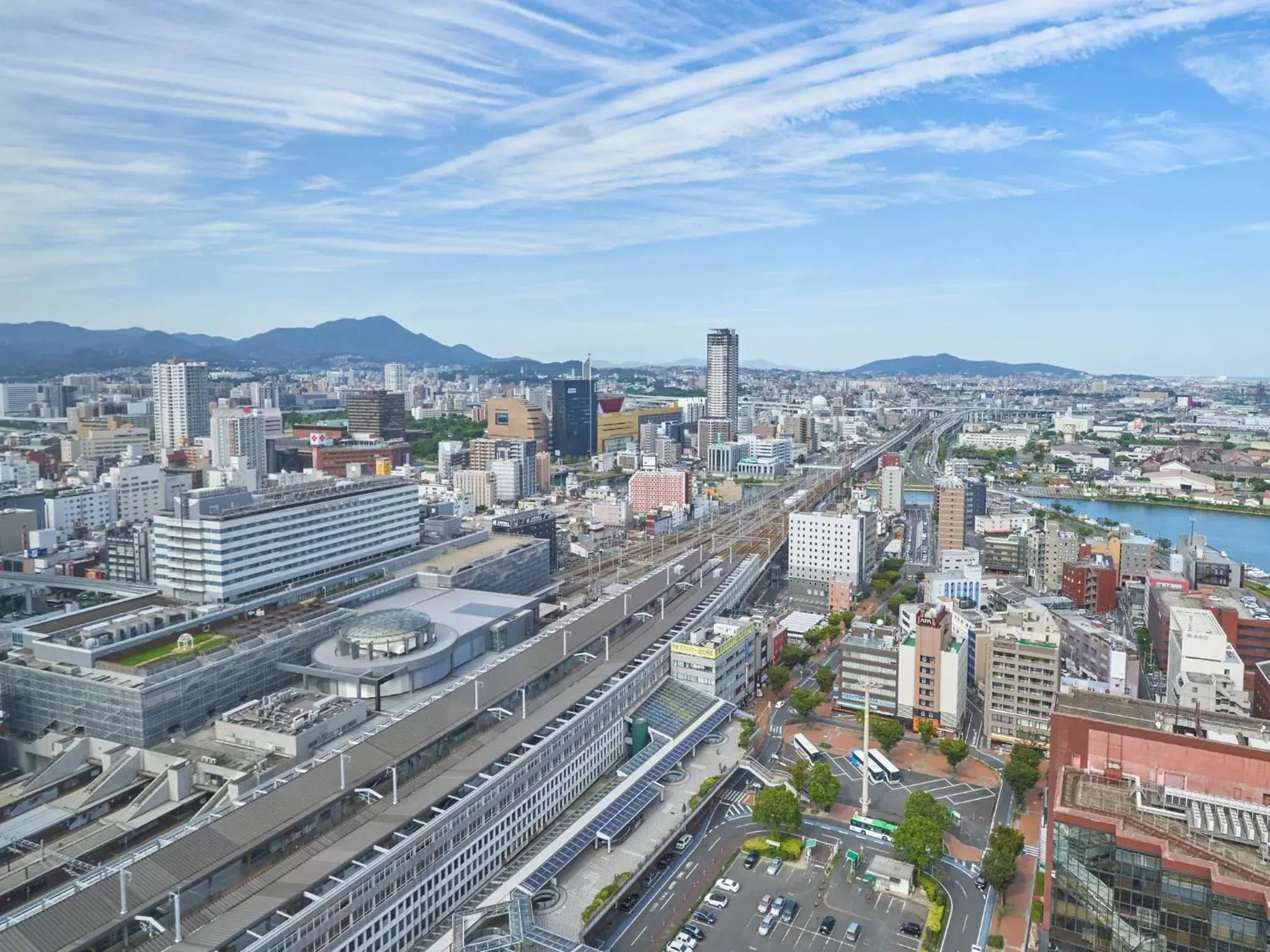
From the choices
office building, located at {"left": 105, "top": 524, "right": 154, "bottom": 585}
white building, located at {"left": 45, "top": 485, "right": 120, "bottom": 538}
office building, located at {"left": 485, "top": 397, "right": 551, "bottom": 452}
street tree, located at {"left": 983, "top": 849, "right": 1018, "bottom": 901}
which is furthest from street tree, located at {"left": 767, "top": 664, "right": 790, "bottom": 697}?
office building, located at {"left": 485, "top": 397, "right": 551, "bottom": 452}

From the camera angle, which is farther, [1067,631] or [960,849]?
[1067,631]

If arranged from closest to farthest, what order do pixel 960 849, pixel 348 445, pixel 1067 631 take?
pixel 960 849, pixel 1067 631, pixel 348 445

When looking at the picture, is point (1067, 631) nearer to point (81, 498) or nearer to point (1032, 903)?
point (1032, 903)

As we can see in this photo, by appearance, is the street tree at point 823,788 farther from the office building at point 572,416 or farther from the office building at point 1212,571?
the office building at point 572,416

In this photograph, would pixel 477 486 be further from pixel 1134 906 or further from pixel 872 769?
pixel 1134 906

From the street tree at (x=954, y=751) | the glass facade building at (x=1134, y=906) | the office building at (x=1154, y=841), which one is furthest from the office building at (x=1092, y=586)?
the glass facade building at (x=1134, y=906)

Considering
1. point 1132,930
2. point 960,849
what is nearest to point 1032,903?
point 960,849

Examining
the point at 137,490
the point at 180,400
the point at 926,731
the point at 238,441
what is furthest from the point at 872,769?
the point at 180,400
